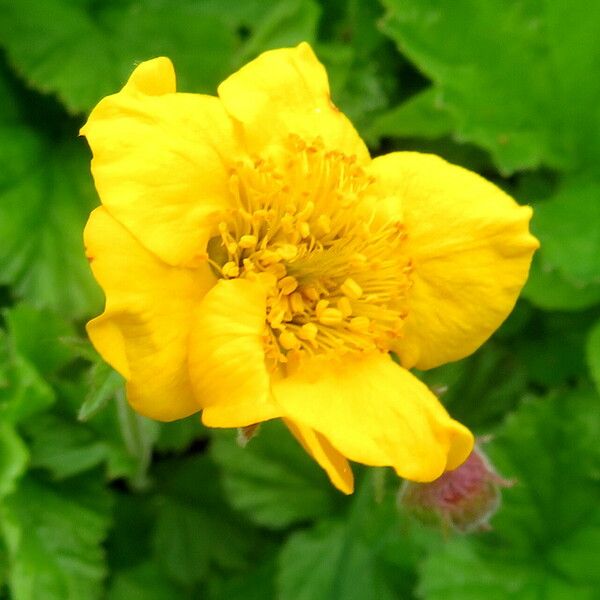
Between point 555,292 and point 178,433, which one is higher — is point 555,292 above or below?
above

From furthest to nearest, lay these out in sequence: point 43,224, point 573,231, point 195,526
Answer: point 195,526 < point 43,224 < point 573,231

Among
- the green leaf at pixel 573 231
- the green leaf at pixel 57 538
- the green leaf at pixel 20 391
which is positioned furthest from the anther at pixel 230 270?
the green leaf at pixel 573 231

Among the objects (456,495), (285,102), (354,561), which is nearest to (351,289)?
(285,102)

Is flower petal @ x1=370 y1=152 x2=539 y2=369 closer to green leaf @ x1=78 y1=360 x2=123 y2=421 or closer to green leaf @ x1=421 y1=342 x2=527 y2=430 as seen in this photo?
green leaf @ x1=78 y1=360 x2=123 y2=421

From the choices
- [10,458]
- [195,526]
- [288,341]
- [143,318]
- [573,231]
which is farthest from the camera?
[195,526]

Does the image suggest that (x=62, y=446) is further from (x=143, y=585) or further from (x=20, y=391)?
(x=143, y=585)

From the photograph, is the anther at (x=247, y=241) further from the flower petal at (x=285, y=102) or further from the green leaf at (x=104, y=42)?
the green leaf at (x=104, y=42)
